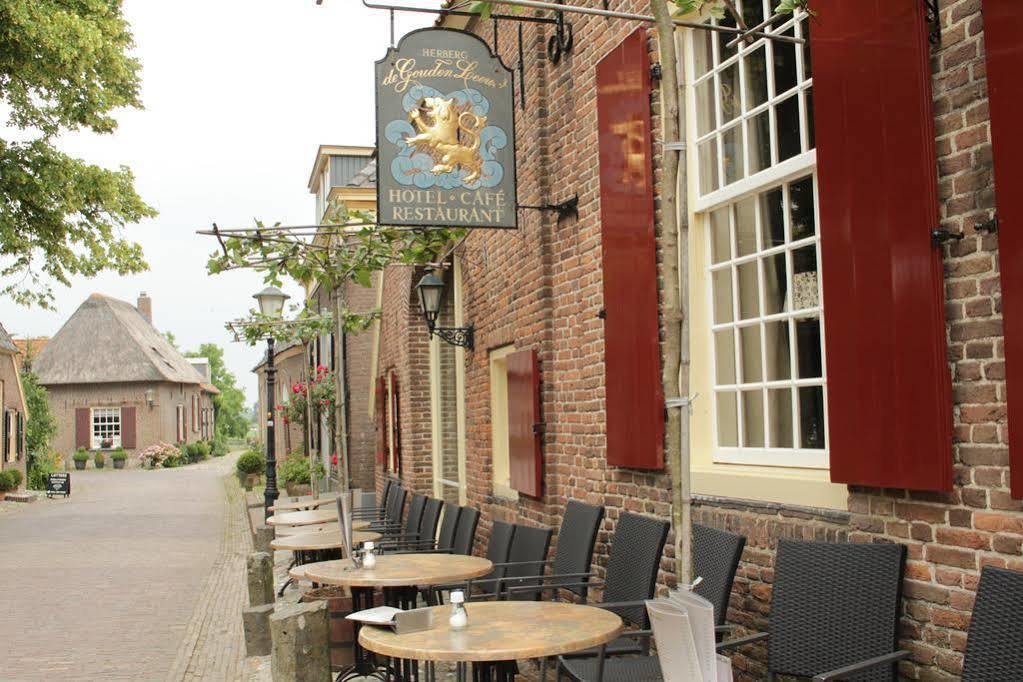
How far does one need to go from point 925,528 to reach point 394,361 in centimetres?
1178

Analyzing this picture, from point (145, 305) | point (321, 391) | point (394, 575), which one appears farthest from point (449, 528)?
point (145, 305)

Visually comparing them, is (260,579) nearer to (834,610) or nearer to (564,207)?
(564,207)

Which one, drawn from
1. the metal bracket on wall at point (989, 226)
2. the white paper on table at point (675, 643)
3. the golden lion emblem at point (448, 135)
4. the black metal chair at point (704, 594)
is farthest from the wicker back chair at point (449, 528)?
the white paper on table at point (675, 643)

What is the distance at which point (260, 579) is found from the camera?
830 cm

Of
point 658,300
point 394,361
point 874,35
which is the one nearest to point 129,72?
point 394,361

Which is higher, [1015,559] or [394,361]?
[394,361]

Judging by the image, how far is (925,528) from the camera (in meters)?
3.59

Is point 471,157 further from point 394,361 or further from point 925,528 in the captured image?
point 394,361

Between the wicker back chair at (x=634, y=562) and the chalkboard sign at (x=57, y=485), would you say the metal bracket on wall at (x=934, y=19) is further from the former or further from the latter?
the chalkboard sign at (x=57, y=485)

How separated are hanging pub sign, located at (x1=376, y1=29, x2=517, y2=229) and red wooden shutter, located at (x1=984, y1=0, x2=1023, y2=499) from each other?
12.3ft

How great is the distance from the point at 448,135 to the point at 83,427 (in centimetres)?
4761

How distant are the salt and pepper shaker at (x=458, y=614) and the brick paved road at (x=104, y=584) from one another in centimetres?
426

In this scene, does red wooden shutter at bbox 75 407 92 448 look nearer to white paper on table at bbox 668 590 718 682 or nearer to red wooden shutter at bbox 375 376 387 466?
red wooden shutter at bbox 375 376 387 466

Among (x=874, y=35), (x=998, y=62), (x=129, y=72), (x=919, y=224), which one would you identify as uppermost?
(x=129, y=72)
